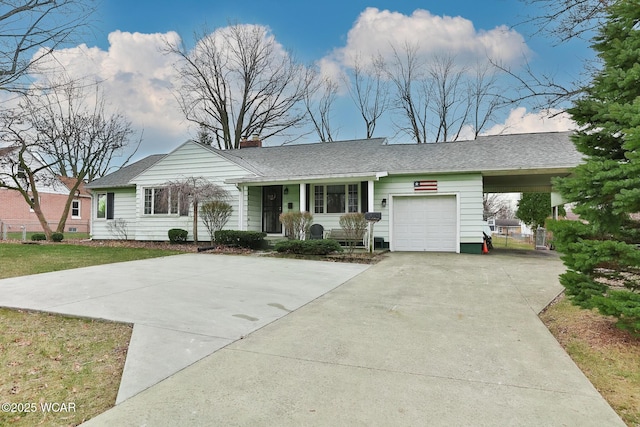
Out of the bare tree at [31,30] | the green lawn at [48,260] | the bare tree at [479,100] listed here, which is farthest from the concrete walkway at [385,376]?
the bare tree at [479,100]

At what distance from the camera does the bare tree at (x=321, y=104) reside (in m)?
27.8

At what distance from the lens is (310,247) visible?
10.7 m

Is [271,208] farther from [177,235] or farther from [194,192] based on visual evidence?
[177,235]

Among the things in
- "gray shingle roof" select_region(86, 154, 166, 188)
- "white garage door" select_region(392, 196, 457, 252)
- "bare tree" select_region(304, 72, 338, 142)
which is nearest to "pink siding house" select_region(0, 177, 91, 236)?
"gray shingle roof" select_region(86, 154, 166, 188)

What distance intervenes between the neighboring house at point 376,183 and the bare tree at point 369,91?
11808 millimetres

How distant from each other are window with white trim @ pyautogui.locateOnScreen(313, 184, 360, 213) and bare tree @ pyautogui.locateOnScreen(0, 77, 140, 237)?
1061cm

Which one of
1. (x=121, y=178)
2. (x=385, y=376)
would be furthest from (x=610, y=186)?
(x=121, y=178)

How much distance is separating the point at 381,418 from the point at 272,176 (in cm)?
1117

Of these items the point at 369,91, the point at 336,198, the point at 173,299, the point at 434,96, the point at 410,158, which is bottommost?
the point at 173,299

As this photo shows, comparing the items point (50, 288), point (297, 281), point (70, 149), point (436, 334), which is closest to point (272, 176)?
point (297, 281)

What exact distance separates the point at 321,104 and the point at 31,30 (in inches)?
928

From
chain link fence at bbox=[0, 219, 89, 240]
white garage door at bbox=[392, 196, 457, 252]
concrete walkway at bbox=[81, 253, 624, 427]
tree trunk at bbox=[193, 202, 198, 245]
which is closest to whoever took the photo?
concrete walkway at bbox=[81, 253, 624, 427]

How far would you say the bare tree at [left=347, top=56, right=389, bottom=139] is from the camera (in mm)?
26500

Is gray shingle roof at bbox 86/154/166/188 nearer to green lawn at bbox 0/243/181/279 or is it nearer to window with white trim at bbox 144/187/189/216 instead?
window with white trim at bbox 144/187/189/216
